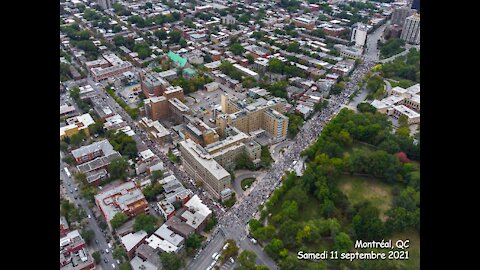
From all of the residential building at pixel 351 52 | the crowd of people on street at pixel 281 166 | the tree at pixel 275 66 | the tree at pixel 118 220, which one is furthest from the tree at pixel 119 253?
the residential building at pixel 351 52

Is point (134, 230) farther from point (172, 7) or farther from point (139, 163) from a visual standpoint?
point (172, 7)

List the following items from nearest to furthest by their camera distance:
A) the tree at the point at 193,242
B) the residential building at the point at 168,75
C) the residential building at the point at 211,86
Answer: the tree at the point at 193,242, the residential building at the point at 211,86, the residential building at the point at 168,75

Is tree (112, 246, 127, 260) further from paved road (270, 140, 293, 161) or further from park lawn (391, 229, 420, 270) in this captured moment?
park lawn (391, 229, 420, 270)

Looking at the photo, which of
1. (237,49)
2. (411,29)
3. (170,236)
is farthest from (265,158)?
(411,29)

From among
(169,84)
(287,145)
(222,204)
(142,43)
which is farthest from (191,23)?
(222,204)

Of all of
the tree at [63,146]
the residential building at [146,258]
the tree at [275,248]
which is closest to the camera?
the residential building at [146,258]

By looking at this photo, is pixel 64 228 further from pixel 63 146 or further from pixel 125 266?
pixel 63 146

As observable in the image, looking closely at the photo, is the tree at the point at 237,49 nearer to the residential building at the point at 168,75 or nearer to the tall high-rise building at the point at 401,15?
the residential building at the point at 168,75
